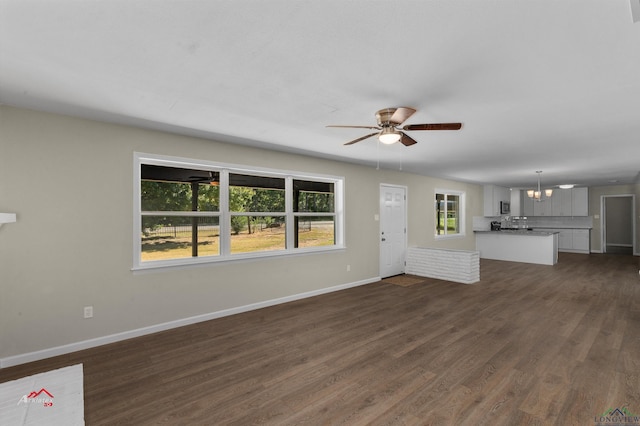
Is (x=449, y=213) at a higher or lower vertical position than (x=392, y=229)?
higher

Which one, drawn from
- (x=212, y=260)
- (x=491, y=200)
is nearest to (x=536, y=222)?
(x=491, y=200)

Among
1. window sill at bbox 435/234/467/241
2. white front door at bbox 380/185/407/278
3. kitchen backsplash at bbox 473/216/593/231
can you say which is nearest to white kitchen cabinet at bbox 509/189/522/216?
kitchen backsplash at bbox 473/216/593/231

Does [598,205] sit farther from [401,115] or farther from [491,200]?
[401,115]

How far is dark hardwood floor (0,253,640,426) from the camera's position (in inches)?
84.8

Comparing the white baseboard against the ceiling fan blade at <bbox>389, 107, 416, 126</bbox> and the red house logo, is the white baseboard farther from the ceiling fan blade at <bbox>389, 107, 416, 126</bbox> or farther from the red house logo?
the ceiling fan blade at <bbox>389, 107, 416, 126</bbox>

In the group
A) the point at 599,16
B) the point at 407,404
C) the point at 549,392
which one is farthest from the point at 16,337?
the point at 599,16

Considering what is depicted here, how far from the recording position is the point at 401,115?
8.55 feet

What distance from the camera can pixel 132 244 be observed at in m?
3.48

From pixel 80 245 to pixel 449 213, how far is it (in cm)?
854

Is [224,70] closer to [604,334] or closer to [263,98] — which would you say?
[263,98]

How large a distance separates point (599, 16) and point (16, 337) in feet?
16.6

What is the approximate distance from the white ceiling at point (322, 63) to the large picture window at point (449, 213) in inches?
189

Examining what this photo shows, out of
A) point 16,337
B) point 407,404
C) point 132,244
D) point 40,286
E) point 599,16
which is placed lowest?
point 407,404

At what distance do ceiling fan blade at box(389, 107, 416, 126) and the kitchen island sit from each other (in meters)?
7.63
